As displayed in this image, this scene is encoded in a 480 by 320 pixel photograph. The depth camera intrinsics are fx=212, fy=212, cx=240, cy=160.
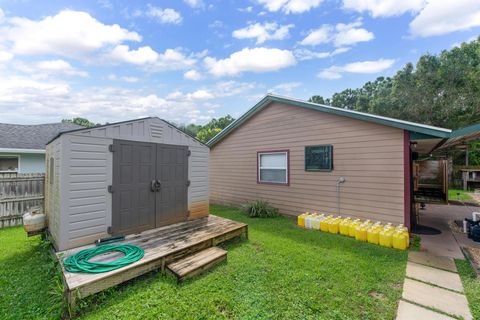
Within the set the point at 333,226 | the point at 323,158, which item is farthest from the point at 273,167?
the point at 333,226

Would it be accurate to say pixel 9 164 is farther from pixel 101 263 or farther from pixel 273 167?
pixel 273 167

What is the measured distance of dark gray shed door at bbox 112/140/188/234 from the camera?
395 cm

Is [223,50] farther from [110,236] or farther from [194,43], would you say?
[110,236]

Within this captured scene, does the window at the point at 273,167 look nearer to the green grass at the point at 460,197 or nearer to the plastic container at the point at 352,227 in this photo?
the plastic container at the point at 352,227

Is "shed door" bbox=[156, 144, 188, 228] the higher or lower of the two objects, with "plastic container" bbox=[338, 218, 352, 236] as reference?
higher

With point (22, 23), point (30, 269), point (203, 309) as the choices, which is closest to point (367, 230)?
point (203, 309)

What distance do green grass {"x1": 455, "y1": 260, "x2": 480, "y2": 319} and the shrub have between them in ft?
14.4

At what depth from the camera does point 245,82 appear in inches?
516

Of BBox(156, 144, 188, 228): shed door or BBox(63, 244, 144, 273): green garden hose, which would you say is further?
BBox(156, 144, 188, 228): shed door

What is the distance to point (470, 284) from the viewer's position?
2.98 m

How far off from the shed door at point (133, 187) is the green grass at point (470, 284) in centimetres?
500

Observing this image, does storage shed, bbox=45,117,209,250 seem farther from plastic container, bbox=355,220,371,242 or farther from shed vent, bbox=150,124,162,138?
plastic container, bbox=355,220,371,242

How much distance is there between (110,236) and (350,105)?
31.9 meters

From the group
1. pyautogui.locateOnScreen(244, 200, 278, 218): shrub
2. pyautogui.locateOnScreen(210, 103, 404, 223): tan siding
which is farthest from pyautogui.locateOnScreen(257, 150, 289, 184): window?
pyautogui.locateOnScreen(244, 200, 278, 218): shrub
